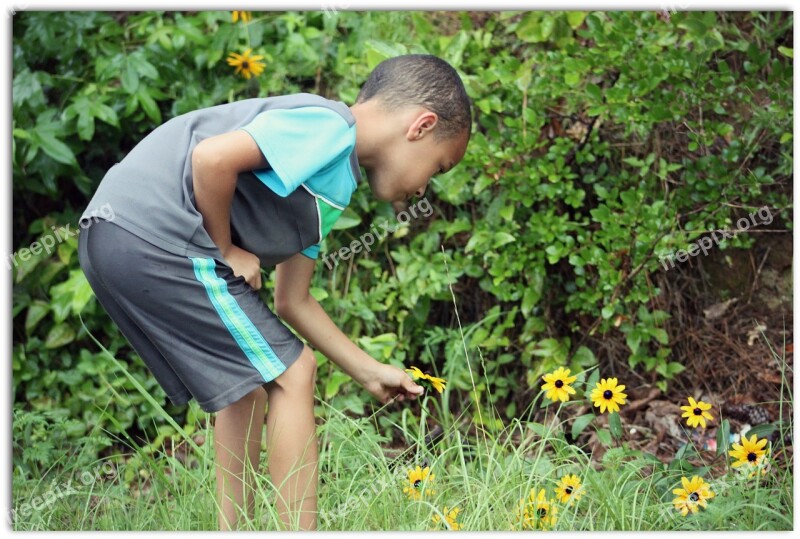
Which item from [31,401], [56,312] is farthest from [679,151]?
[31,401]

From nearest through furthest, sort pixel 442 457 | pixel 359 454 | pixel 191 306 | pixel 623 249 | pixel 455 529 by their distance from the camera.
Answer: pixel 191 306 → pixel 455 529 → pixel 442 457 → pixel 359 454 → pixel 623 249

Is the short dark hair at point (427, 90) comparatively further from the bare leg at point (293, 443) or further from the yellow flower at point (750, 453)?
the yellow flower at point (750, 453)

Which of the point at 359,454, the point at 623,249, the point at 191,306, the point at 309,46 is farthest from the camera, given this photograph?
the point at 309,46

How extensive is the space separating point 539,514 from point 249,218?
3.16ft

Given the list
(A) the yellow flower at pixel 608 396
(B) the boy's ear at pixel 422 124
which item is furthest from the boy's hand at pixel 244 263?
(A) the yellow flower at pixel 608 396

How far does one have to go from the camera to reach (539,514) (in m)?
2.18

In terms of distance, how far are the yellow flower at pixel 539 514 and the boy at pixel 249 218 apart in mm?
374

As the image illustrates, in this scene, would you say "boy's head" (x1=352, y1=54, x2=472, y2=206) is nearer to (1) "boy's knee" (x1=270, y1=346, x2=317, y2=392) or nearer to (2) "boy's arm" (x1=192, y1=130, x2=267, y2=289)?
(2) "boy's arm" (x1=192, y1=130, x2=267, y2=289)

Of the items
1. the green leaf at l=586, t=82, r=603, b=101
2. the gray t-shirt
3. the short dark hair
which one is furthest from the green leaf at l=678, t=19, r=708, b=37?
the gray t-shirt

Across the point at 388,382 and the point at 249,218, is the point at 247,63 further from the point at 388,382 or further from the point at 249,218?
the point at 388,382

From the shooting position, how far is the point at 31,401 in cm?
367

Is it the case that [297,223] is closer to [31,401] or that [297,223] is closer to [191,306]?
[191,306]

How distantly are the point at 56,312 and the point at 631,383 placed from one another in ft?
7.17

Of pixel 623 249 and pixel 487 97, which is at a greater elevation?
pixel 487 97
